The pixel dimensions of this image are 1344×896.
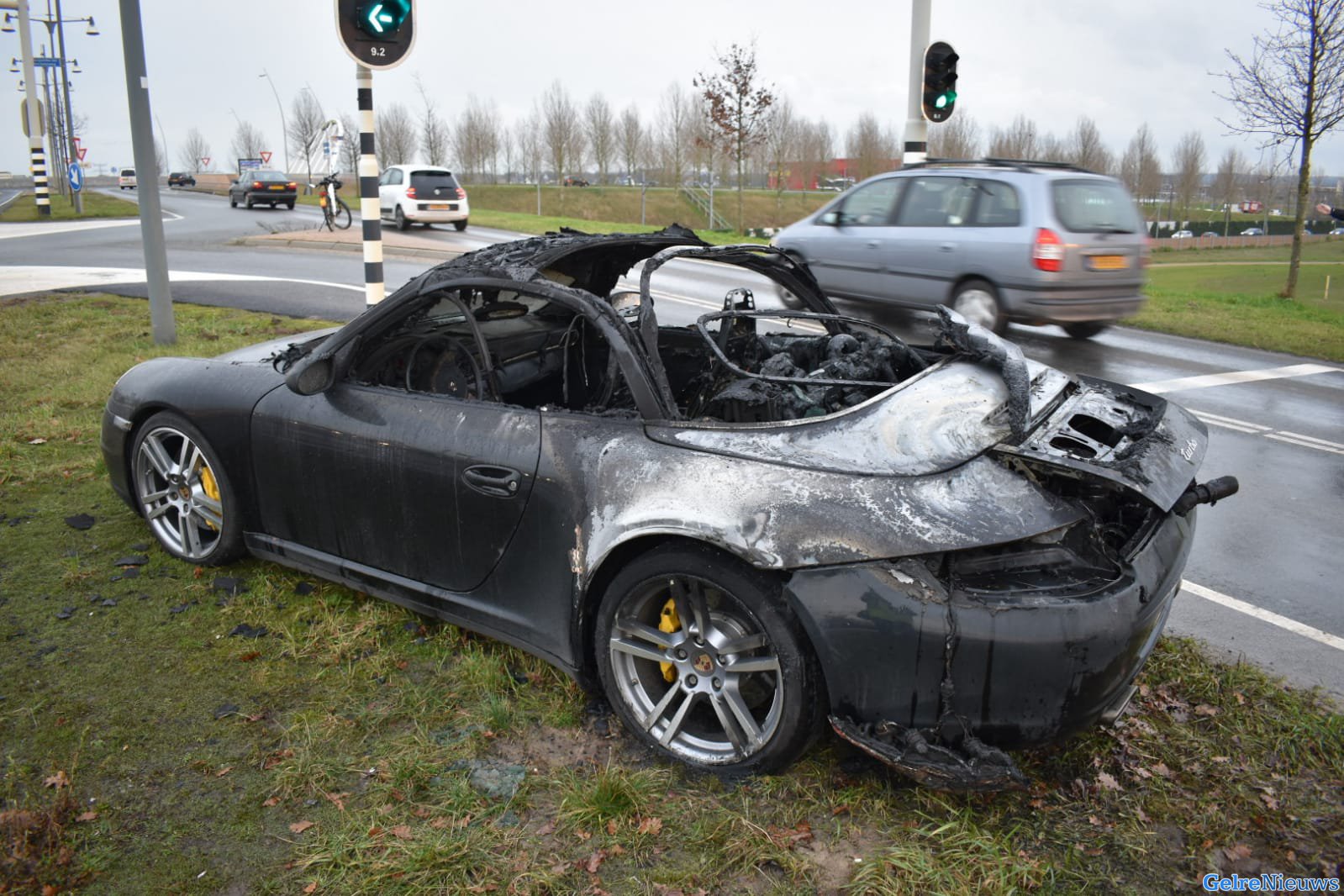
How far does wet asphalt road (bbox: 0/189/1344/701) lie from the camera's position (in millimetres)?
4152

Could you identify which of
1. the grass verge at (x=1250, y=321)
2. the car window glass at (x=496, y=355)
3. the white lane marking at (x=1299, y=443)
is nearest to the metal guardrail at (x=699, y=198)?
the grass verge at (x=1250, y=321)

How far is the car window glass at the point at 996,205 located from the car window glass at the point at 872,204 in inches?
41.0

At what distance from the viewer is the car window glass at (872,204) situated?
1067 cm

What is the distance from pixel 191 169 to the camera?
108438 mm

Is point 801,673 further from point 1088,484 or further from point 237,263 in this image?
point 237,263

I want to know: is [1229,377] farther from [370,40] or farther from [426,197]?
[426,197]

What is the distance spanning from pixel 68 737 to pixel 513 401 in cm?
189

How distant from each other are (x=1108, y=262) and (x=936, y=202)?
6.00ft

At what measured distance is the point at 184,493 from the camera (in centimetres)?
438

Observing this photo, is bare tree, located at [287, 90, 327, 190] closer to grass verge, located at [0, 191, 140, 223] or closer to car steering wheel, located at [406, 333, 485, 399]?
grass verge, located at [0, 191, 140, 223]

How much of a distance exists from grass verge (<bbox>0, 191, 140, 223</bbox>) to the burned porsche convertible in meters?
34.9

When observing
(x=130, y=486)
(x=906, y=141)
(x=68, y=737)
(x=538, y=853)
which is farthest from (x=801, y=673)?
(x=906, y=141)

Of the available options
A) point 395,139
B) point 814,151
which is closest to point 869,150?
point 814,151

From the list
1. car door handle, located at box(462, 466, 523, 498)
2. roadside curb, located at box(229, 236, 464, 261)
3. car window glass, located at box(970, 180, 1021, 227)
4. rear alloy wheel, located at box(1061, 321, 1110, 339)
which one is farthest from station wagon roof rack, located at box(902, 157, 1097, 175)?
Result: roadside curb, located at box(229, 236, 464, 261)
